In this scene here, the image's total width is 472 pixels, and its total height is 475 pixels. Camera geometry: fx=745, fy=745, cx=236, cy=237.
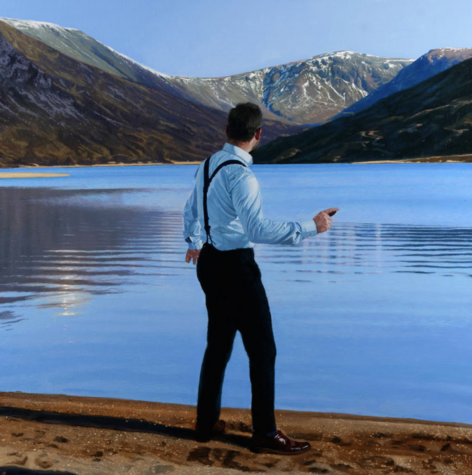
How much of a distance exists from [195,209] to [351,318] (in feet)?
19.2

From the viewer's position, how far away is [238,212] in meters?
4.07

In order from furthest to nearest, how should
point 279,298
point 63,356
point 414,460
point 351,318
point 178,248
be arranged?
point 178,248
point 279,298
point 351,318
point 63,356
point 414,460

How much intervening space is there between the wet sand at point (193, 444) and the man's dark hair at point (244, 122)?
5.99ft

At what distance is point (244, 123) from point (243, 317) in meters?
1.11

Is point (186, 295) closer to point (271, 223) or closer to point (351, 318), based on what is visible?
point (351, 318)

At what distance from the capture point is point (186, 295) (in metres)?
11.7

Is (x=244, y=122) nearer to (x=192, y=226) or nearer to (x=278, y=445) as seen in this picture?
(x=192, y=226)

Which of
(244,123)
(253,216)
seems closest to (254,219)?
(253,216)

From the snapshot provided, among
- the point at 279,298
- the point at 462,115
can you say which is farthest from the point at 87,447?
the point at 462,115

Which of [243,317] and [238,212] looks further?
[243,317]

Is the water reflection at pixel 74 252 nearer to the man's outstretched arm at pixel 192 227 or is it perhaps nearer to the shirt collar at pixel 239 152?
the man's outstretched arm at pixel 192 227

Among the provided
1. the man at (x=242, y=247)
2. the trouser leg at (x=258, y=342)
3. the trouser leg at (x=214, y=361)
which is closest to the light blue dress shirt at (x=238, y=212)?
the man at (x=242, y=247)

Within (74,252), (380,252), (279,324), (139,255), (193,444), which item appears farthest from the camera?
(380,252)

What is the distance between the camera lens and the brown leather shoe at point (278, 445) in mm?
4266
